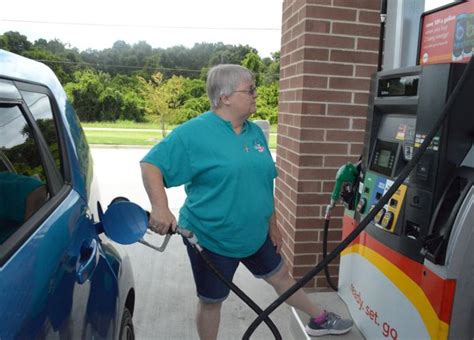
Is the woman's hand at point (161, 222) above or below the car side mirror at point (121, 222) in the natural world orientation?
below

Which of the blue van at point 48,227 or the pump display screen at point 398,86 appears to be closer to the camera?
the blue van at point 48,227

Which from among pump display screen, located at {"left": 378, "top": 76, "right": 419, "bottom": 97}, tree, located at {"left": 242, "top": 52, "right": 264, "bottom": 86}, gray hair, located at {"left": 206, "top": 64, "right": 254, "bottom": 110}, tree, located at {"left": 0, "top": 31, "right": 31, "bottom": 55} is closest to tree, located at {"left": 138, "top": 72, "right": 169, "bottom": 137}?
tree, located at {"left": 242, "top": 52, "right": 264, "bottom": 86}

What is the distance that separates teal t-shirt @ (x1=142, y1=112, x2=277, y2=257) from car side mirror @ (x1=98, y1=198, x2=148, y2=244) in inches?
17.8

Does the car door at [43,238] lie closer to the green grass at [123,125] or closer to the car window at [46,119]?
the car window at [46,119]

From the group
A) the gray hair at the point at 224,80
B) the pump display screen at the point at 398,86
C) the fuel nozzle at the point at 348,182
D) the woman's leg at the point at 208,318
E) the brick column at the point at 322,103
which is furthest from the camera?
the brick column at the point at 322,103

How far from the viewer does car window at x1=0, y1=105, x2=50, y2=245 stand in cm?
129

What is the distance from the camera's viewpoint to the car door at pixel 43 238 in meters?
1.01

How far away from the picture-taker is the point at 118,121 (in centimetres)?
3034

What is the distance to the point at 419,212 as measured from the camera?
1.88 meters

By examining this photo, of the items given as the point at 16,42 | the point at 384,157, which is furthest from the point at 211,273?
the point at 16,42

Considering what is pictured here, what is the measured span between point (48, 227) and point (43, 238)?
0.25 ft

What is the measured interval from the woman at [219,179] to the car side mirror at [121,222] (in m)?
0.36

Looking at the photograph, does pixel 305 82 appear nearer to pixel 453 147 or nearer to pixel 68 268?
pixel 453 147

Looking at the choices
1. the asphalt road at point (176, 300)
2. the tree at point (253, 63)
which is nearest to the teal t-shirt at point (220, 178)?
the asphalt road at point (176, 300)
